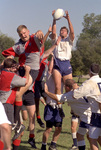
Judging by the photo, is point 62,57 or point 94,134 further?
point 62,57

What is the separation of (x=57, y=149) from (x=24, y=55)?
7.33 ft

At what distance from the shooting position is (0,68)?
6062 mm

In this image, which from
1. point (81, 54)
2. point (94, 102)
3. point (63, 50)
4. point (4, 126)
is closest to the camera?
point (4, 126)

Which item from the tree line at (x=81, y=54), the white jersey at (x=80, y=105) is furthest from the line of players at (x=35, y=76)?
the tree line at (x=81, y=54)

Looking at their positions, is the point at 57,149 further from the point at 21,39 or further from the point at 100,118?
the point at 21,39

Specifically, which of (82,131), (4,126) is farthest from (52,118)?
(4,126)

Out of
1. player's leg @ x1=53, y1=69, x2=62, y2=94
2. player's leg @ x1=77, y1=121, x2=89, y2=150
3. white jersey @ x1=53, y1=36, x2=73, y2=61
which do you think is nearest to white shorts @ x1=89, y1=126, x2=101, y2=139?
player's leg @ x1=77, y1=121, x2=89, y2=150

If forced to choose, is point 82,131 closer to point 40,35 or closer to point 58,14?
point 40,35

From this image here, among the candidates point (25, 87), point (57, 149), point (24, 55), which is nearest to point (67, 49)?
point (24, 55)

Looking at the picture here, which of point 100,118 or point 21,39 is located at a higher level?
Answer: point 21,39

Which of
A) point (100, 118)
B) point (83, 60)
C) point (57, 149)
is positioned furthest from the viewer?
point (83, 60)

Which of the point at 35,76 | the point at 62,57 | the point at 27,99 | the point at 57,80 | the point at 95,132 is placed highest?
the point at 62,57

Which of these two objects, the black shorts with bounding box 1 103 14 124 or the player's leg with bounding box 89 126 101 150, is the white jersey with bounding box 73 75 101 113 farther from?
the black shorts with bounding box 1 103 14 124

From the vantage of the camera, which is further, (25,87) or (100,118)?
(25,87)
